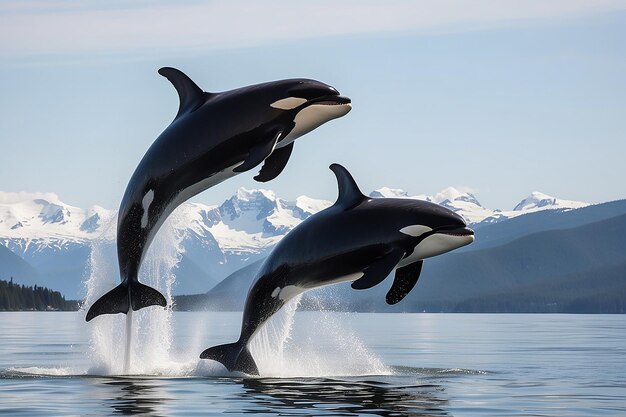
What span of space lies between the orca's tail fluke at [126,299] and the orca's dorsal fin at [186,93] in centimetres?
380

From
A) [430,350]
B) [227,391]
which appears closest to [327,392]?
[227,391]

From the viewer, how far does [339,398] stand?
942 inches

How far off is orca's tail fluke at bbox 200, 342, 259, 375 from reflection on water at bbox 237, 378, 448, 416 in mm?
395

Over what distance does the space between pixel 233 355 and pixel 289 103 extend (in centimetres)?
699

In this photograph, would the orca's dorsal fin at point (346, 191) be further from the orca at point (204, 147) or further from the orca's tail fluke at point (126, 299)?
the orca's tail fluke at point (126, 299)

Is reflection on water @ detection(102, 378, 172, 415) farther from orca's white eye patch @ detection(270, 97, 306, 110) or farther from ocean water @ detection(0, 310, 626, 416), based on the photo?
orca's white eye patch @ detection(270, 97, 306, 110)

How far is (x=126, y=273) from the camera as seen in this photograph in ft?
85.3

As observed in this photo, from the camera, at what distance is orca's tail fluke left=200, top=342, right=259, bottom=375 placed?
27.6m

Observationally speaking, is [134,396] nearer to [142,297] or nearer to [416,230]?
[142,297]

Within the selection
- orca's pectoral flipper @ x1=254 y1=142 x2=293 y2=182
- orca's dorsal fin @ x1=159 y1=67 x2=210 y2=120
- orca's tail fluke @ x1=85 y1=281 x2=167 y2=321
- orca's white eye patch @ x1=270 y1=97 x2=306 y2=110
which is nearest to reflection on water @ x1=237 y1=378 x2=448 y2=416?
orca's tail fluke @ x1=85 y1=281 x2=167 y2=321

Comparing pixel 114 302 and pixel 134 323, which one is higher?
pixel 114 302

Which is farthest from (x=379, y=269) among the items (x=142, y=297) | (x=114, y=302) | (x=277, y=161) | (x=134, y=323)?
(x=134, y=323)

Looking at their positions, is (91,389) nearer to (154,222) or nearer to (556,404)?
(154,222)

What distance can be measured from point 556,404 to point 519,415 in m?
2.43
